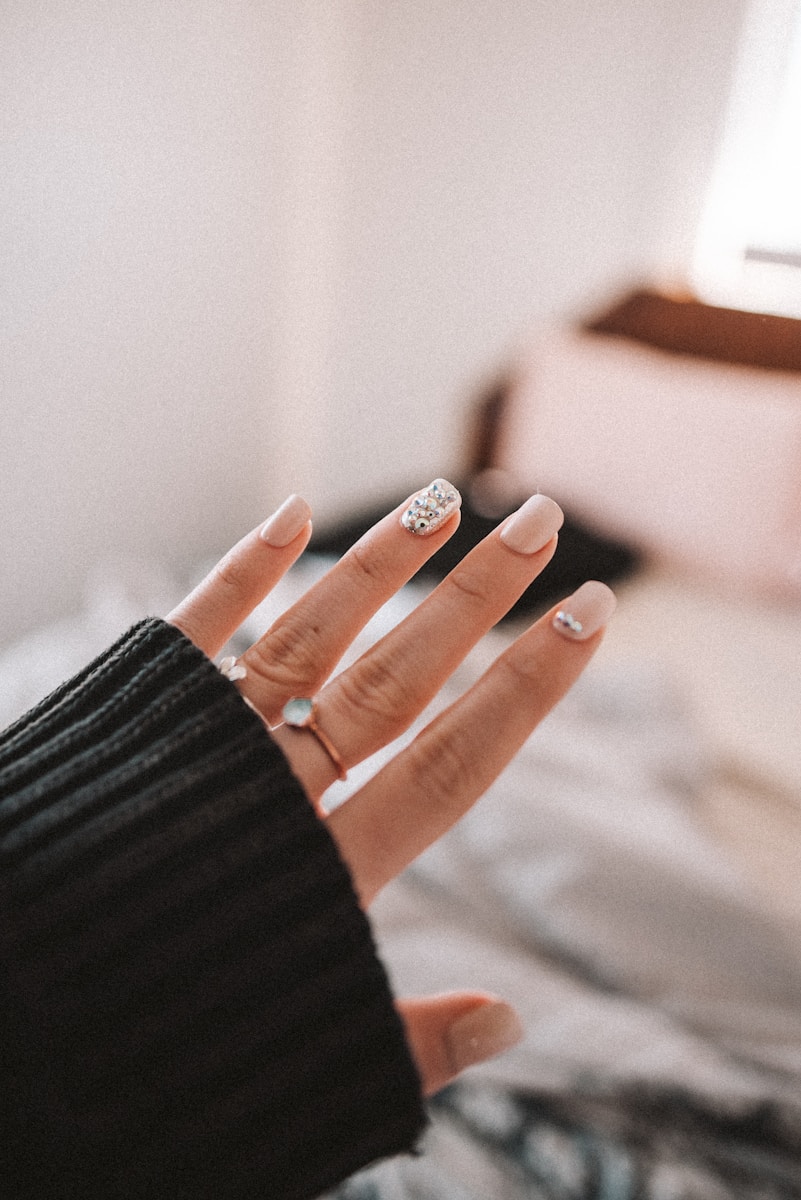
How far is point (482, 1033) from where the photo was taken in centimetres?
49

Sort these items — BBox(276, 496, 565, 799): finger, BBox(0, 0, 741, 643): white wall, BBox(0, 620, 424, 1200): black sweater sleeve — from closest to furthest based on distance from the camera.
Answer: BBox(0, 620, 424, 1200): black sweater sleeve, BBox(276, 496, 565, 799): finger, BBox(0, 0, 741, 643): white wall

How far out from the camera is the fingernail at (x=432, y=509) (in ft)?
1.79

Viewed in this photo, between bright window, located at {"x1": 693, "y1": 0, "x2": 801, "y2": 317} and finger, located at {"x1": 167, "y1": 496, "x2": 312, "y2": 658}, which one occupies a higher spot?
bright window, located at {"x1": 693, "y1": 0, "x2": 801, "y2": 317}

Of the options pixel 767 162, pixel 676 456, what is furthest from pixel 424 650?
pixel 676 456

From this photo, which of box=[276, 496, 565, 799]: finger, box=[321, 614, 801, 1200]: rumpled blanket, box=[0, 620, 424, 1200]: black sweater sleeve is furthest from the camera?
box=[321, 614, 801, 1200]: rumpled blanket

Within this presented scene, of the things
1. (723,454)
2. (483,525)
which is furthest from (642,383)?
(483,525)

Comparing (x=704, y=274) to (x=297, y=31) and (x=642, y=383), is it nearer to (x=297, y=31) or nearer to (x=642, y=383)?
(x=642, y=383)

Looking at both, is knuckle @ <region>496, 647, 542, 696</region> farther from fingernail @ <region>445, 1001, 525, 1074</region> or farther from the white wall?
the white wall

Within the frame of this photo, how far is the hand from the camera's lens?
499 mm

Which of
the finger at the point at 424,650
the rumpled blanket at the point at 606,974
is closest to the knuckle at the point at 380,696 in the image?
the finger at the point at 424,650

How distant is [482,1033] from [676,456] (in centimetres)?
111

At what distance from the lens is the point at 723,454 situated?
1.34 m

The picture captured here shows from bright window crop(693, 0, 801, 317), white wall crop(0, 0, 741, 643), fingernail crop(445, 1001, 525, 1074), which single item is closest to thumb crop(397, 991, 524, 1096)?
fingernail crop(445, 1001, 525, 1074)

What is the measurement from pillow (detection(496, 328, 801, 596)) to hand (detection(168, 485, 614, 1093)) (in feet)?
2.39
